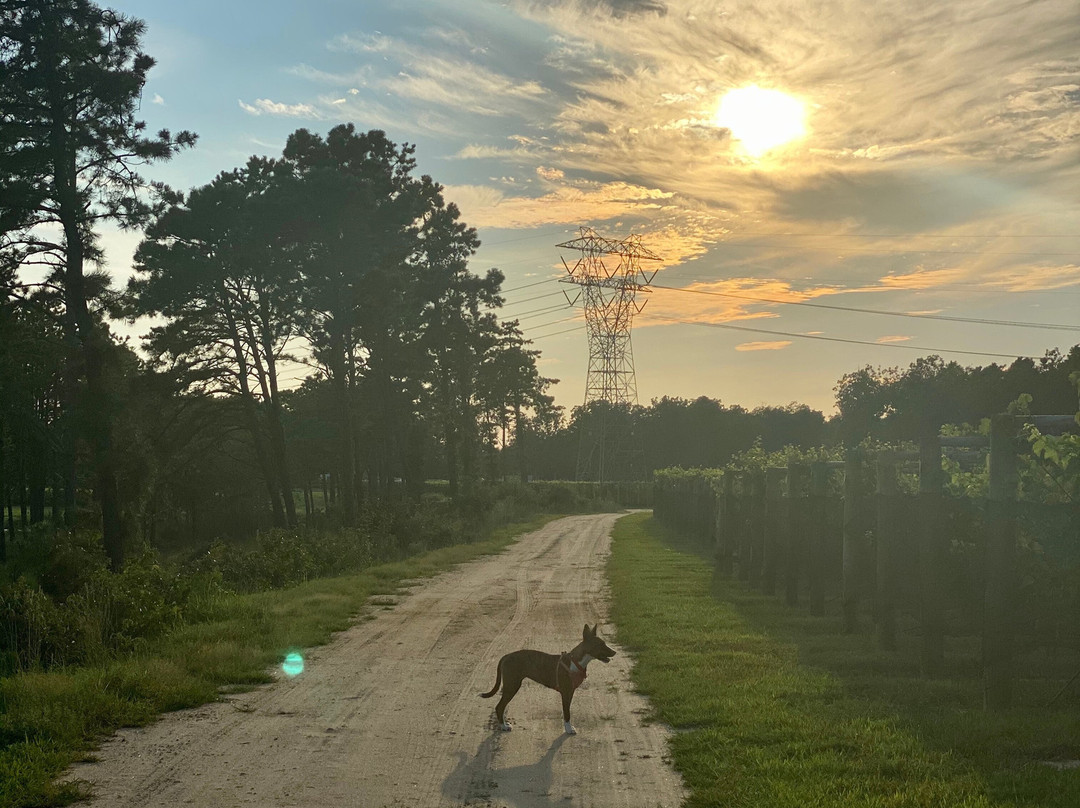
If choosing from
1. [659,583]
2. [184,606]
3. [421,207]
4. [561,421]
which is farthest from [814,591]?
[561,421]

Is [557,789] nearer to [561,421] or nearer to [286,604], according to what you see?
[286,604]

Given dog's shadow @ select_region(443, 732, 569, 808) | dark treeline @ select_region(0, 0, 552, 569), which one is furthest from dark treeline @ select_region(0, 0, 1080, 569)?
dog's shadow @ select_region(443, 732, 569, 808)

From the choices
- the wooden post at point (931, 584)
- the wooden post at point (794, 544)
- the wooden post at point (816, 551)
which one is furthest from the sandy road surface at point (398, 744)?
the wooden post at point (794, 544)

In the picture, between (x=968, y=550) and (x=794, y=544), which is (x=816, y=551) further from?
(x=968, y=550)

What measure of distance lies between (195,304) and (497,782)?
1162 inches

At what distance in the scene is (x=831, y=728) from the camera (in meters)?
7.45

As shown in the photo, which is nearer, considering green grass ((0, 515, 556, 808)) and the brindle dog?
green grass ((0, 515, 556, 808))

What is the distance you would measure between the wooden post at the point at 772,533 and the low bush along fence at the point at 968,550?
870mm

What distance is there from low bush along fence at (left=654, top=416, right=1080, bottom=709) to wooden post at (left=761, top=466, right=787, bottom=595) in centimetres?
87

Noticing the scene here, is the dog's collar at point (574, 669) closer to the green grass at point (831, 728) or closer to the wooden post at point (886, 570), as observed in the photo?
the green grass at point (831, 728)

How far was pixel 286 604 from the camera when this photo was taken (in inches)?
609

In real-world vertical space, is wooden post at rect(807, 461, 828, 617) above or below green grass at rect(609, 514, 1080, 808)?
above

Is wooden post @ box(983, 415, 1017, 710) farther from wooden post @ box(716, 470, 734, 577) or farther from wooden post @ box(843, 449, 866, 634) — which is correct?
wooden post @ box(716, 470, 734, 577)

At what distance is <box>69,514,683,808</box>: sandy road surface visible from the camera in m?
6.17
